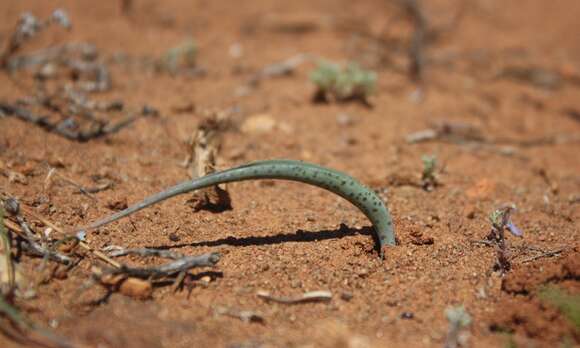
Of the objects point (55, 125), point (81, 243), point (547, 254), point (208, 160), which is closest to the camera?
point (81, 243)

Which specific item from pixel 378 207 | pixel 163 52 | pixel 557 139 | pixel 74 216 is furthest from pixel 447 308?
pixel 163 52

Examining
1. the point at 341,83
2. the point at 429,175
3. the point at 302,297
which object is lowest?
the point at 302,297

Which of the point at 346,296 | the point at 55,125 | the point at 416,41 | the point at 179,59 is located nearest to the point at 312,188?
the point at 346,296

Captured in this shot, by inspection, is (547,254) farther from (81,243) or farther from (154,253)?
(81,243)

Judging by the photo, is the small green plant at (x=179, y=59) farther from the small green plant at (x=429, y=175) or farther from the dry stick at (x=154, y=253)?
the dry stick at (x=154, y=253)

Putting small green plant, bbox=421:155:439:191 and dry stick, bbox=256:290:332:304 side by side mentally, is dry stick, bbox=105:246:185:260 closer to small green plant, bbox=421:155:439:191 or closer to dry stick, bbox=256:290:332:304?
dry stick, bbox=256:290:332:304

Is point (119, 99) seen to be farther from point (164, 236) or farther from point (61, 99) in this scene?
point (164, 236)

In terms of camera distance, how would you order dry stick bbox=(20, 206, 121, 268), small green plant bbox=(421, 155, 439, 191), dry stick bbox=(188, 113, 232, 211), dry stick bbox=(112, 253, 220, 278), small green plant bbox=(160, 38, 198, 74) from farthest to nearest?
small green plant bbox=(160, 38, 198, 74) < small green plant bbox=(421, 155, 439, 191) < dry stick bbox=(188, 113, 232, 211) < dry stick bbox=(20, 206, 121, 268) < dry stick bbox=(112, 253, 220, 278)

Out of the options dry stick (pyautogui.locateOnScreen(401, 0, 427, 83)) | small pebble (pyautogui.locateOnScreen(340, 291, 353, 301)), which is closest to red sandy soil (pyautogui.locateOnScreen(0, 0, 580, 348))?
small pebble (pyautogui.locateOnScreen(340, 291, 353, 301))
